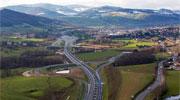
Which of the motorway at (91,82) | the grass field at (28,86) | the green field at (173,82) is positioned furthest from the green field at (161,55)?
the grass field at (28,86)

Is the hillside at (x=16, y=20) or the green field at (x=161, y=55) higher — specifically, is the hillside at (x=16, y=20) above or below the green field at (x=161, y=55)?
above

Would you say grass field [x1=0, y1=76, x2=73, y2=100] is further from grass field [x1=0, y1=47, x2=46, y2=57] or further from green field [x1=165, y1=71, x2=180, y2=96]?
grass field [x1=0, y1=47, x2=46, y2=57]

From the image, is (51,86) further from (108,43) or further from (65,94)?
(108,43)

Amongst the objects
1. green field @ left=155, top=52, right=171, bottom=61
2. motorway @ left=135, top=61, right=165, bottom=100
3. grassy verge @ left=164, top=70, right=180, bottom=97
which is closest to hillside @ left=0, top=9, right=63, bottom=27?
green field @ left=155, top=52, right=171, bottom=61

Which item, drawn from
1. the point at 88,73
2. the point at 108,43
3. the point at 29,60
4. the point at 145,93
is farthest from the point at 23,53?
the point at 145,93

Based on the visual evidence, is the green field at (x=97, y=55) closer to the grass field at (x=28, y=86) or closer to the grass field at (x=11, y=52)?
the grass field at (x=11, y=52)

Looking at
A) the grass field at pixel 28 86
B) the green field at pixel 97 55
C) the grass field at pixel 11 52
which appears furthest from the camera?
the green field at pixel 97 55

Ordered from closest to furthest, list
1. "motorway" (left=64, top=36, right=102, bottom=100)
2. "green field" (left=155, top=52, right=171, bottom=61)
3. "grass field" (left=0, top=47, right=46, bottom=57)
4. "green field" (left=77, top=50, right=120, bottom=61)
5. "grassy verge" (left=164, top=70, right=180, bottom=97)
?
Result: "motorway" (left=64, top=36, right=102, bottom=100), "grassy verge" (left=164, top=70, right=180, bottom=97), "green field" (left=155, top=52, right=171, bottom=61), "grass field" (left=0, top=47, right=46, bottom=57), "green field" (left=77, top=50, right=120, bottom=61)
